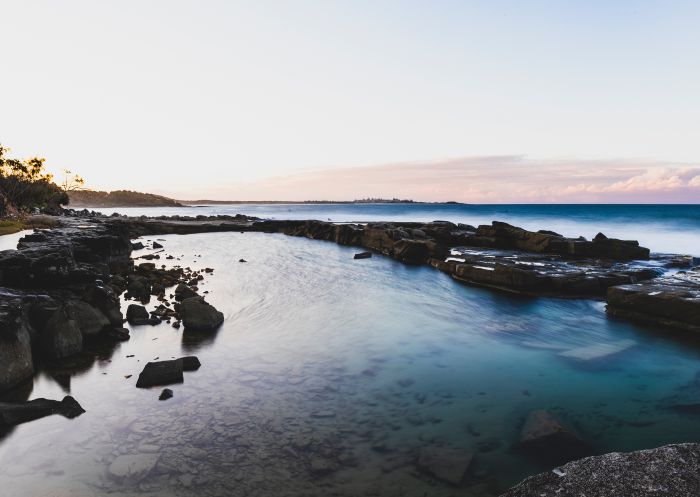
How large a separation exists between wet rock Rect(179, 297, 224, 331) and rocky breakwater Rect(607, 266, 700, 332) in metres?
17.5

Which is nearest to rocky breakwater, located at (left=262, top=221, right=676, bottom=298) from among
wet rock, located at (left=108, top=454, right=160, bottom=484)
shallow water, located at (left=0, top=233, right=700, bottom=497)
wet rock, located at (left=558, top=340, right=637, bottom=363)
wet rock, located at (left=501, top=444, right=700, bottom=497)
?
shallow water, located at (left=0, top=233, right=700, bottom=497)

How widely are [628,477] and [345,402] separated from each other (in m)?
6.32

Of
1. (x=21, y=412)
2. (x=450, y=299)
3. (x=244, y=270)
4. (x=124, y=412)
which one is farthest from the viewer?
(x=244, y=270)

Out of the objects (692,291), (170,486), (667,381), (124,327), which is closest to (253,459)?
(170,486)

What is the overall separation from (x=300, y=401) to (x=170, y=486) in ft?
12.4

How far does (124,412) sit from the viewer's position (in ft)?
29.4

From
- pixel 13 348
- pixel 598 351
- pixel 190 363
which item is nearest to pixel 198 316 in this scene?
pixel 190 363

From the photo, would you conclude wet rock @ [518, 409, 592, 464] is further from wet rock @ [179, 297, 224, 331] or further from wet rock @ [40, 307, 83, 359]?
wet rock @ [40, 307, 83, 359]

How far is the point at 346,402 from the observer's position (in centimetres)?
1003

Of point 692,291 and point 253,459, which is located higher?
point 692,291

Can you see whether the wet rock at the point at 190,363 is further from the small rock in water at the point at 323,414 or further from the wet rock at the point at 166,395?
the small rock in water at the point at 323,414

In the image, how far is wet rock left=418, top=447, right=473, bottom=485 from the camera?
22.9 feet

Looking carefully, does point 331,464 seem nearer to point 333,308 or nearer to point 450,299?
point 333,308

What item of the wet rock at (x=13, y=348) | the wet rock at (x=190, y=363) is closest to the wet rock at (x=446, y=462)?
the wet rock at (x=190, y=363)
